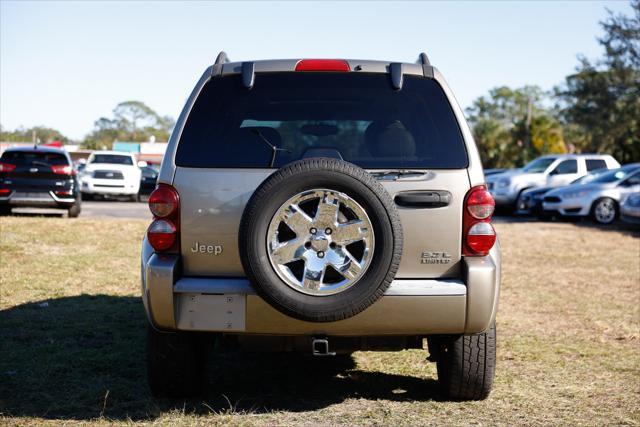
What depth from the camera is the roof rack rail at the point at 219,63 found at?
177 inches

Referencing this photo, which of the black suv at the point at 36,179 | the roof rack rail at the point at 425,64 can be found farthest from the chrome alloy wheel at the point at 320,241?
the black suv at the point at 36,179

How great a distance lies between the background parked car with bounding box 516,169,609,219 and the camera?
20.9 metres

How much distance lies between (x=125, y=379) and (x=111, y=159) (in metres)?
21.5

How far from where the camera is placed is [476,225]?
418 cm

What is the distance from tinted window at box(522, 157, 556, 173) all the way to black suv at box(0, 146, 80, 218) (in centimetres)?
1325

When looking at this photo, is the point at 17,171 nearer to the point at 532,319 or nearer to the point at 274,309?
the point at 532,319

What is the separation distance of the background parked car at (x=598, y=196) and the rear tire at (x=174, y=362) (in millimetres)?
16159

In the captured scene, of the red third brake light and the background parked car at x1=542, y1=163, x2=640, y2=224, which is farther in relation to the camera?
the background parked car at x1=542, y1=163, x2=640, y2=224

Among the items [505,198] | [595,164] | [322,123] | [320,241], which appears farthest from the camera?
[595,164]

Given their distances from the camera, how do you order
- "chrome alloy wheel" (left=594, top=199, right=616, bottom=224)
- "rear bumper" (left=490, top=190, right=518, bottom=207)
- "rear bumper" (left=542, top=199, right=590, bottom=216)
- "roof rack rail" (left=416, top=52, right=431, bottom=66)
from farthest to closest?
1. "rear bumper" (left=490, top=190, right=518, bottom=207)
2. "rear bumper" (left=542, top=199, right=590, bottom=216)
3. "chrome alloy wheel" (left=594, top=199, right=616, bottom=224)
4. "roof rack rail" (left=416, top=52, right=431, bottom=66)

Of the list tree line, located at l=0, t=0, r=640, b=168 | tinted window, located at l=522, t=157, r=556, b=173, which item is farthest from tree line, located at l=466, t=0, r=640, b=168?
tinted window, located at l=522, t=157, r=556, b=173

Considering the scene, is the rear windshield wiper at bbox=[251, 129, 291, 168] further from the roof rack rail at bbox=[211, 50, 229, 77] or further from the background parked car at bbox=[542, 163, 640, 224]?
the background parked car at bbox=[542, 163, 640, 224]

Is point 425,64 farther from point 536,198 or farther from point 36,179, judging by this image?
point 536,198

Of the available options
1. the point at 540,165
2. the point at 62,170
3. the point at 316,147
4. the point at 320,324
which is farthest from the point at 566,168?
the point at 320,324
